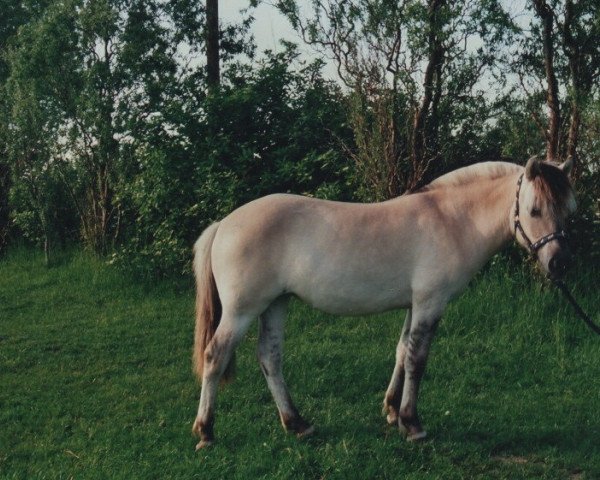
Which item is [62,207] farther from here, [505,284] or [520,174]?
[520,174]

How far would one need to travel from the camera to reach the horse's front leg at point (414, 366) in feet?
14.0

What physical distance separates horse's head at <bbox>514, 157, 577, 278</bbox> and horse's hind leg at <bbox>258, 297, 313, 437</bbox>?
1.69 metres

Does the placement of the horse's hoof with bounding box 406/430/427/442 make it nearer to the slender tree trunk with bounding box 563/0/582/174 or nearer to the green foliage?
the slender tree trunk with bounding box 563/0/582/174

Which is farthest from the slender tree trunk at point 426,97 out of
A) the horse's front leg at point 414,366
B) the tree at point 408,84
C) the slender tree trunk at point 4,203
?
the slender tree trunk at point 4,203

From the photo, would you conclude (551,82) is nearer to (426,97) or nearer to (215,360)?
(426,97)

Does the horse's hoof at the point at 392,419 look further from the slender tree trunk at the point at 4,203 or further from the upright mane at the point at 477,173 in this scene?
the slender tree trunk at the point at 4,203

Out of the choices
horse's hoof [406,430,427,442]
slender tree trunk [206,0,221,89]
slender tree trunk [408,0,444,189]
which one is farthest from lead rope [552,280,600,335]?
slender tree trunk [206,0,221,89]

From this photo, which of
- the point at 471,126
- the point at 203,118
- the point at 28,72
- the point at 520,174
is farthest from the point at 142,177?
the point at 520,174

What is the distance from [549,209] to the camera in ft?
12.7

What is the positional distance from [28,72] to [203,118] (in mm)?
3764

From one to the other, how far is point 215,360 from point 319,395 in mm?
1500

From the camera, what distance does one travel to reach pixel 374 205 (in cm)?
449

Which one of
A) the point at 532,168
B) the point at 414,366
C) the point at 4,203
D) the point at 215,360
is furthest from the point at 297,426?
the point at 4,203

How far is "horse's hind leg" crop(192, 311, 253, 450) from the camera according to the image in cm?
428
